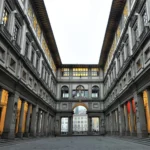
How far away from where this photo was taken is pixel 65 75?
5750cm

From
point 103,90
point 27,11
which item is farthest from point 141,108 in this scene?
point 103,90

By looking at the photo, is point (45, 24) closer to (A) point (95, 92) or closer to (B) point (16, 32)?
(B) point (16, 32)

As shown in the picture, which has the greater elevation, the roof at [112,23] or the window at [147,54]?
the roof at [112,23]

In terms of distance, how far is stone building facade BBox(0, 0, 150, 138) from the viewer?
68.3 feet

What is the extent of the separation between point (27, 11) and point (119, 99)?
21251mm

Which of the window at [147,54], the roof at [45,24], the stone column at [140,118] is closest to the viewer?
the window at [147,54]

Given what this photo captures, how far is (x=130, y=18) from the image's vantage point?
86.2ft

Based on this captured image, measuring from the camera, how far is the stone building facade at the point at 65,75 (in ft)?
68.3

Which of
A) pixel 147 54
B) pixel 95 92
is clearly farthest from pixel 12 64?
pixel 95 92

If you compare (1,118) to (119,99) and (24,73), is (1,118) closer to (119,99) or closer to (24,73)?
(24,73)

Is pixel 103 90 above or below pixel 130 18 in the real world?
below

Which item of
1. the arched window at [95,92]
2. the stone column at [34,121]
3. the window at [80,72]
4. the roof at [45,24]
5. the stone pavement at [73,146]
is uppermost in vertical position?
the roof at [45,24]

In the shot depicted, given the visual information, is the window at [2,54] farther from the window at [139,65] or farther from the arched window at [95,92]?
the arched window at [95,92]

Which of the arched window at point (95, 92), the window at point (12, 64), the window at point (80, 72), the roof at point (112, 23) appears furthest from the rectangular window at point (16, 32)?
the arched window at point (95, 92)
